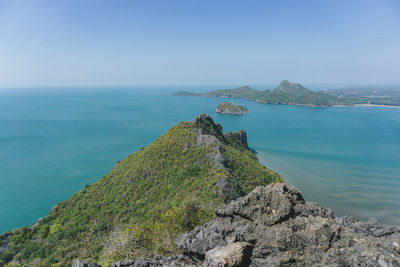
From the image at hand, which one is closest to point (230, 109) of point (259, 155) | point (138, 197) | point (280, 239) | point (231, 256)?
point (259, 155)

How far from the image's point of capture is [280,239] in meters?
8.10

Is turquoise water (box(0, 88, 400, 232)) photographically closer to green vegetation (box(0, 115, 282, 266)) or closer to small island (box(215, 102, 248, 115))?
green vegetation (box(0, 115, 282, 266))

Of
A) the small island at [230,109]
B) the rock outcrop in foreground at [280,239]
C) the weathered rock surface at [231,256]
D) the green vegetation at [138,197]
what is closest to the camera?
the rock outcrop in foreground at [280,239]

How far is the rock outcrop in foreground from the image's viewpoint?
23.6ft

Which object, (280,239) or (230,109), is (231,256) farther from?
(230,109)

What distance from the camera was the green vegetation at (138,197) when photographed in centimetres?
2988

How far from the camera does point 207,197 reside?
2972 cm

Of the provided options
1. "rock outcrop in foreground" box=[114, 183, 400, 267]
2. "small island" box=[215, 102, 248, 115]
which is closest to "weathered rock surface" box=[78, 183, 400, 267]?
"rock outcrop in foreground" box=[114, 183, 400, 267]

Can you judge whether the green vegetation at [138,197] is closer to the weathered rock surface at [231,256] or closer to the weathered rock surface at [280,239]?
the weathered rock surface at [280,239]

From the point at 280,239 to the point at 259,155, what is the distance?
2867 inches

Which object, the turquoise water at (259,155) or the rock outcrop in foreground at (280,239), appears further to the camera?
the turquoise water at (259,155)

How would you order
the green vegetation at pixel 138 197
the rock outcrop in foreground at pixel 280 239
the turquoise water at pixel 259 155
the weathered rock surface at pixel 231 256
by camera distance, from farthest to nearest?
the turquoise water at pixel 259 155, the green vegetation at pixel 138 197, the weathered rock surface at pixel 231 256, the rock outcrop in foreground at pixel 280 239

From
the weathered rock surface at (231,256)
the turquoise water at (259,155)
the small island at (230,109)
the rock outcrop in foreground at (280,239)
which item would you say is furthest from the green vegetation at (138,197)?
the small island at (230,109)

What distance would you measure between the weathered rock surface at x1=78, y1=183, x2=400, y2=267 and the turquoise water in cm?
4460
